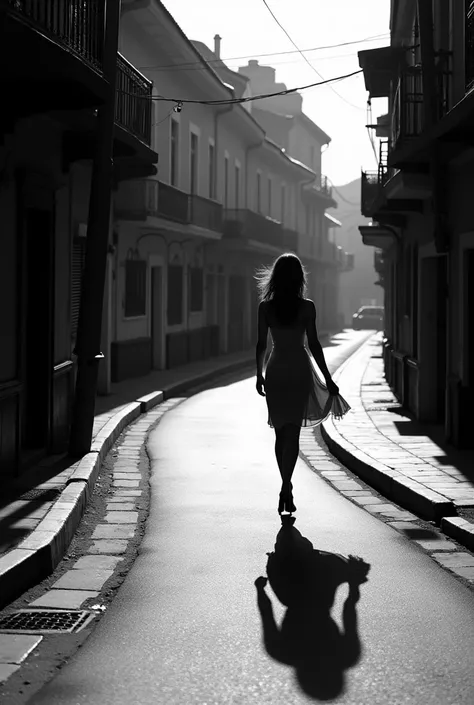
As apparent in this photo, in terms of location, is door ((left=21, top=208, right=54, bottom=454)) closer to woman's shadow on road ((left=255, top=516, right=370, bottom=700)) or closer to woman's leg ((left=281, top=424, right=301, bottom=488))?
woman's leg ((left=281, top=424, right=301, bottom=488))

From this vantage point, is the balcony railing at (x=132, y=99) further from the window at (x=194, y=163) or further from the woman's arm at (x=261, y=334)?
the window at (x=194, y=163)

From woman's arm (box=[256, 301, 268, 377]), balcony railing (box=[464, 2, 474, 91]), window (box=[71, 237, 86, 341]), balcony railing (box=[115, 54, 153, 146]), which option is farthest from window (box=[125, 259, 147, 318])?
woman's arm (box=[256, 301, 268, 377])

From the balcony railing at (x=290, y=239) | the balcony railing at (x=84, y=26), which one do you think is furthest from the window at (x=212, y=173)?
the balcony railing at (x=84, y=26)

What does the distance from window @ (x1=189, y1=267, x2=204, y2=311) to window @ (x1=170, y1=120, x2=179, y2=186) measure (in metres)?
3.16

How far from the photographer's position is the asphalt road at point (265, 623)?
4242mm

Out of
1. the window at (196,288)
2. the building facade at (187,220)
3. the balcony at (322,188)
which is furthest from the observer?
the balcony at (322,188)

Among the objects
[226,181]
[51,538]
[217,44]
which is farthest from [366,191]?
[217,44]

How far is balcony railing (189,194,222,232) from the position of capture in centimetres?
2591

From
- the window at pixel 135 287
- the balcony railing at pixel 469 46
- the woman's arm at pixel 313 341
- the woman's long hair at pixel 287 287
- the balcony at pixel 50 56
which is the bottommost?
the woman's arm at pixel 313 341

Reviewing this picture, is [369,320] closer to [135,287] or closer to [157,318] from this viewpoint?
[157,318]

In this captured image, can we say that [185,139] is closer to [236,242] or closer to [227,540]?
[236,242]

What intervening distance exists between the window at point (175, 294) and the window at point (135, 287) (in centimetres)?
248

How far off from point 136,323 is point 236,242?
10.2m

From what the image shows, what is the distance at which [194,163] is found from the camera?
2798cm
